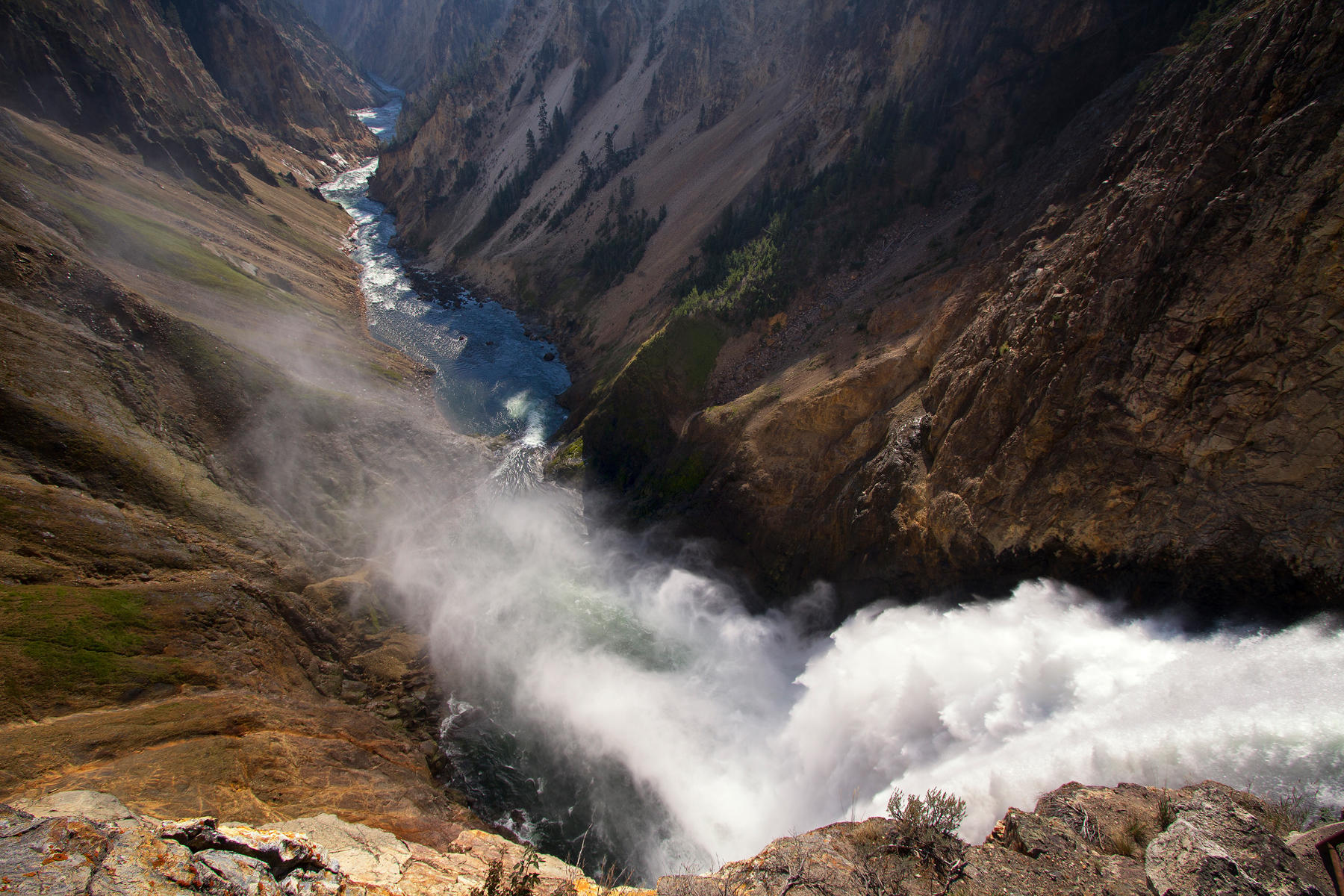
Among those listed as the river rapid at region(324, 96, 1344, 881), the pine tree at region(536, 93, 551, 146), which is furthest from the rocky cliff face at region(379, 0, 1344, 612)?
the pine tree at region(536, 93, 551, 146)

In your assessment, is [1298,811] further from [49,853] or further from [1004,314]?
[49,853]

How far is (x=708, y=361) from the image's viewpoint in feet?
108

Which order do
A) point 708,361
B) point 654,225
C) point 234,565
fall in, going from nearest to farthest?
point 234,565 → point 708,361 → point 654,225

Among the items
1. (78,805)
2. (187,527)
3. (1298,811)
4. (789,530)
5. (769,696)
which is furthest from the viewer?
(789,530)

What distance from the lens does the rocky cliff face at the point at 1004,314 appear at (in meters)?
12.3

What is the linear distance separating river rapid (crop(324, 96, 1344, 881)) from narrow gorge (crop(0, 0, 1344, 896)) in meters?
0.11

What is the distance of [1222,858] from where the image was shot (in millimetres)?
6961

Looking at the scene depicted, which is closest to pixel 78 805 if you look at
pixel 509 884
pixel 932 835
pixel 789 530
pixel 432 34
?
pixel 509 884

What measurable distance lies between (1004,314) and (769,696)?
1474 centimetres

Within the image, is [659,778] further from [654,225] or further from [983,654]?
[654,225]

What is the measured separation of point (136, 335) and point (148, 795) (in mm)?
20981

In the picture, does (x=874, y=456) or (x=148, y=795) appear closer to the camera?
(x=148, y=795)

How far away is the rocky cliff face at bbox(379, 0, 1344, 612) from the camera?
1232 centimetres

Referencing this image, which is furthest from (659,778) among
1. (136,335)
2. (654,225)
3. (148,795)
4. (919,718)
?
(654,225)
